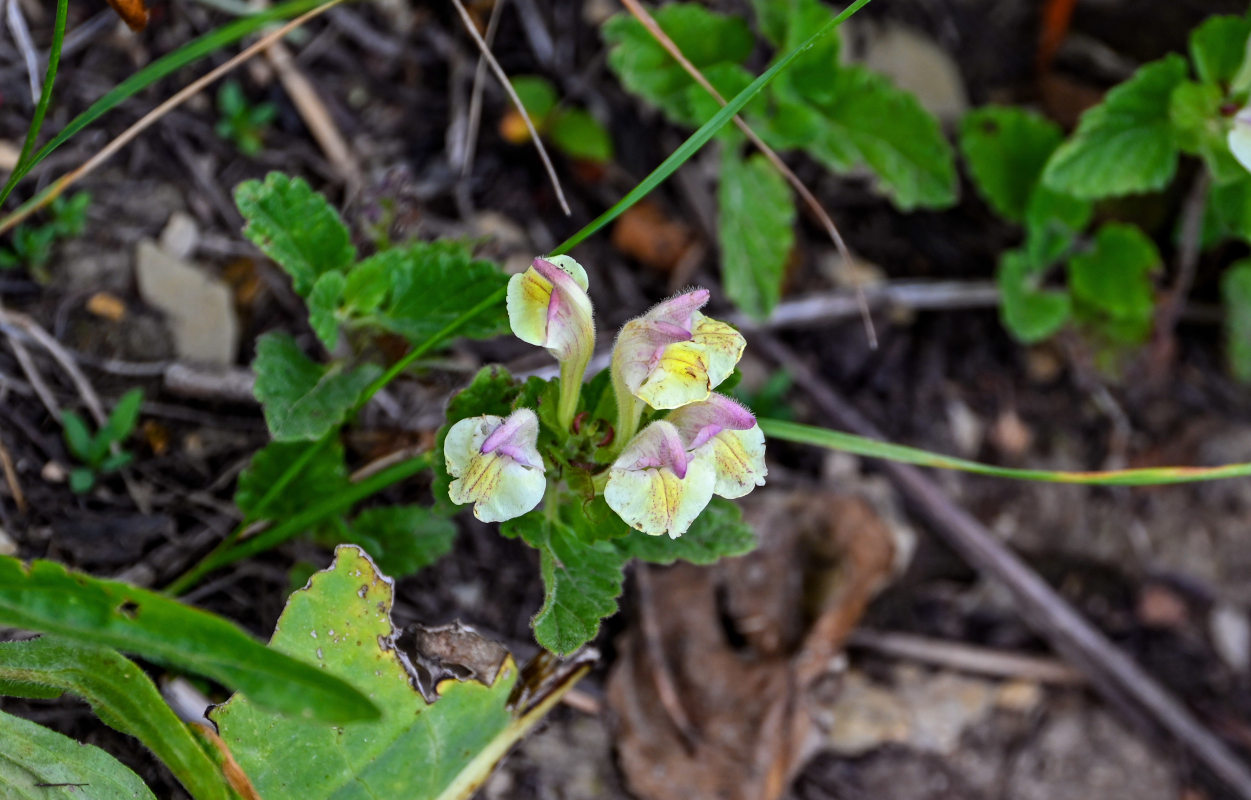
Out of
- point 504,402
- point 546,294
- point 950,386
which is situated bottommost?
point 950,386

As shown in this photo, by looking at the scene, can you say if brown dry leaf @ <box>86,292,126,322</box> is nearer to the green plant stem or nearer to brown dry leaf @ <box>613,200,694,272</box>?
the green plant stem

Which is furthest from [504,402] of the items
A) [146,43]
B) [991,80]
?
→ [991,80]

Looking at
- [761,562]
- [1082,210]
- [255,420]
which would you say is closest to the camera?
[255,420]

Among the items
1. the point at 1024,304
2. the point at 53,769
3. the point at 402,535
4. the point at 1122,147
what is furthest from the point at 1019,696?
the point at 53,769

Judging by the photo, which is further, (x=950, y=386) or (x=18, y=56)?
(x=950, y=386)

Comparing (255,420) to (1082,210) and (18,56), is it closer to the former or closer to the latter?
(18,56)

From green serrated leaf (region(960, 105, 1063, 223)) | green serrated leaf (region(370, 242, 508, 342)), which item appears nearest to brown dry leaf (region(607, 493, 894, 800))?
green serrated leaf (region(370, 242, 508, 342))

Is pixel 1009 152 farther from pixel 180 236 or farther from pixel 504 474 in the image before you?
pixel 180 236

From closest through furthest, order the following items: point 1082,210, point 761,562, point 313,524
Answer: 1. point 313,524
2. point 761,562
3. point 1082,210
